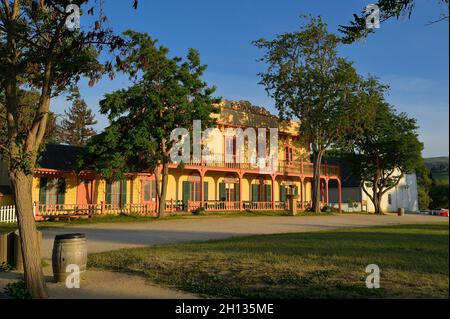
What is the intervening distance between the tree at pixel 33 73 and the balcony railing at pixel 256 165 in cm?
2064

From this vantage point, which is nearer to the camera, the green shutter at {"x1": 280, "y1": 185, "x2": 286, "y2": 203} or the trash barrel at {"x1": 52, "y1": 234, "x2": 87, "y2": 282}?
the trash barrel at {"x1": 52, "y1": 234, "x2": 87, "y2": 282}

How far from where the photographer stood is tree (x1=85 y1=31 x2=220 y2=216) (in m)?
24.9

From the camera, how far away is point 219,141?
111 ft

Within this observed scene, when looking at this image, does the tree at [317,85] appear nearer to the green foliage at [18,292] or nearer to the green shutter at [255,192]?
the green shutter at [255,192]

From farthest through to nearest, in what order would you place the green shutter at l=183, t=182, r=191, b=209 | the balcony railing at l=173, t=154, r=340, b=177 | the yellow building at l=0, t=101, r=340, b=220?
the green shutter at l=183, t=182, r=191, b=209 → the balcony railing at l=173, t=154, r=340, b=177 → the yellow building at l=0, t=101, r=340, b=220

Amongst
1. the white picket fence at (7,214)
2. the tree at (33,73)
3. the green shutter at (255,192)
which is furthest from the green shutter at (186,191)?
the tree at (33,73)

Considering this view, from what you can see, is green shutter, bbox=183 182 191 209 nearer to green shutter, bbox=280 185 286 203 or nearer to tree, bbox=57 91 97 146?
green shutter, bbox=280 185 286 203

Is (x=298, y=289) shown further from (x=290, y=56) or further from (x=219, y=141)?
(x=290, y=56)

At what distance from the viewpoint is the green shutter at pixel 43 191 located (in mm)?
25859

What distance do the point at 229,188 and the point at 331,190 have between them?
18244mm

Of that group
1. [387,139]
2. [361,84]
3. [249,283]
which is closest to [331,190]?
[387,139]

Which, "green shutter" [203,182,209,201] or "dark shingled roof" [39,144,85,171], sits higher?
"dark shingled roof" [39,144,85,171]

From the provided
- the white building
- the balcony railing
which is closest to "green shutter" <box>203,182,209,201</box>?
the balcony railing

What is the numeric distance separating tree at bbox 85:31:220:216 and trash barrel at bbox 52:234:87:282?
1558 cm
